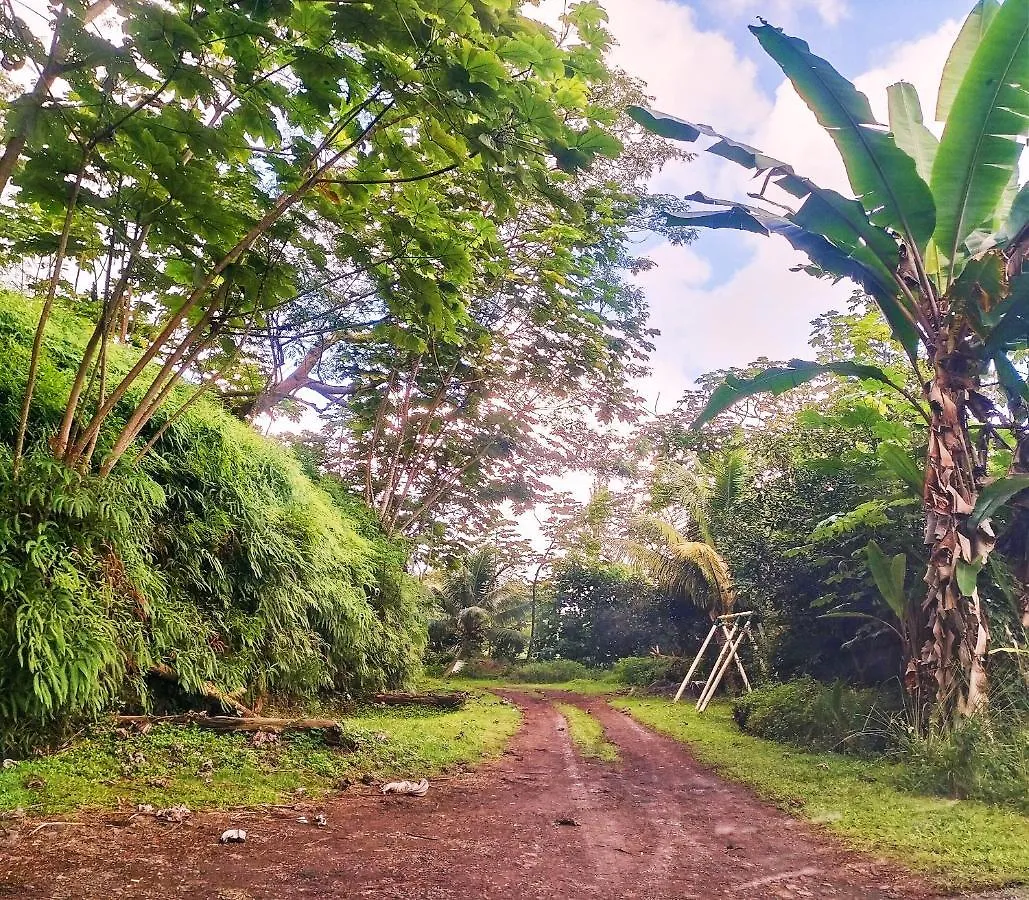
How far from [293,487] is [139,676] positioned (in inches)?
130

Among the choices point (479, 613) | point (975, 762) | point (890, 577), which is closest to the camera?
point (975, 762)

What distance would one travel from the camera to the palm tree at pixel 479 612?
19.3m

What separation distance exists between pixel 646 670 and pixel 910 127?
13186mm

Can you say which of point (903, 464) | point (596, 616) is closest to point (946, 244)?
point (903, 464)

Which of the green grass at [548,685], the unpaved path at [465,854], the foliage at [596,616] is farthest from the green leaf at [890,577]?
the foliage at [596,616]

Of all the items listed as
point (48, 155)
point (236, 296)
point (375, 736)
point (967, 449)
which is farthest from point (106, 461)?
point (967, 449)

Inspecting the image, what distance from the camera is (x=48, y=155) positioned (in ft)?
9.93

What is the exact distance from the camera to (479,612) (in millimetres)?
19016

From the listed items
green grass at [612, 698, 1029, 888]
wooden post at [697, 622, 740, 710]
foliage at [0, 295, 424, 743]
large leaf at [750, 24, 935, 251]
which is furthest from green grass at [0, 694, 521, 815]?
large leaf at [750, 24, 935, 251]

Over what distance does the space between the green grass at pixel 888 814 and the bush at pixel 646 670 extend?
8.02 meters

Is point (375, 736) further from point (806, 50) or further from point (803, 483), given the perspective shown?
point (806, 50)

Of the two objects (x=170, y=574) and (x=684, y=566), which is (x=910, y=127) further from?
(x=684, y=566)

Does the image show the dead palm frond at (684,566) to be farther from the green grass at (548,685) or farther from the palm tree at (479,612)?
the palm tree at (479,612)

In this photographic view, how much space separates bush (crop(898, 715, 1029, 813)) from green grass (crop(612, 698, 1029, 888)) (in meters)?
0.11
